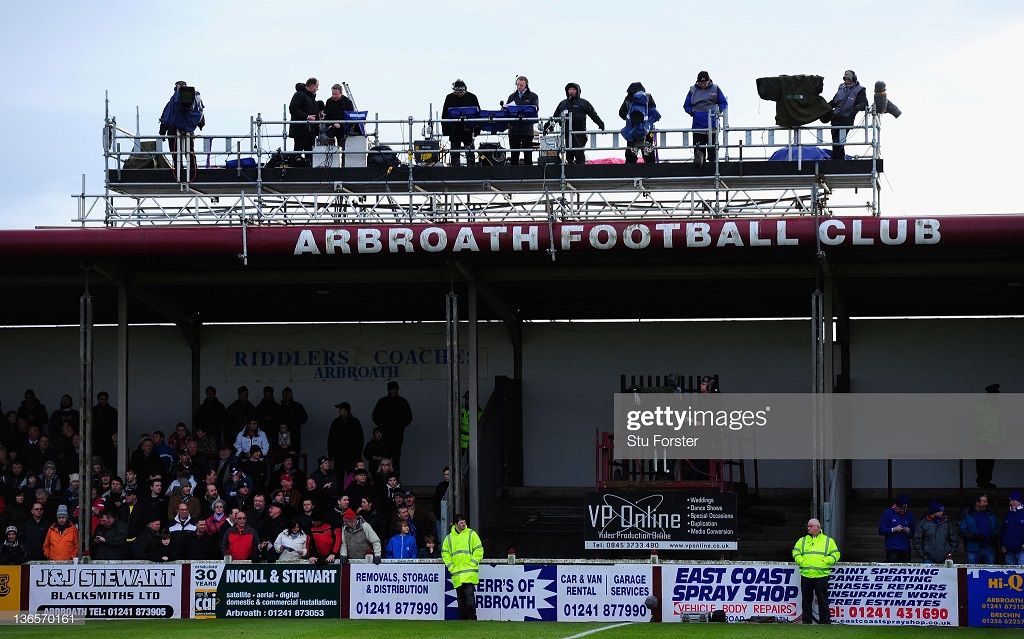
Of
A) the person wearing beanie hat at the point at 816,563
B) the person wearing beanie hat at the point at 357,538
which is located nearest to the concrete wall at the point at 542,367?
the person wearing beanie hat at the point at 357,538

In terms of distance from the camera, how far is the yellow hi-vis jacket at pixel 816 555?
17688mm

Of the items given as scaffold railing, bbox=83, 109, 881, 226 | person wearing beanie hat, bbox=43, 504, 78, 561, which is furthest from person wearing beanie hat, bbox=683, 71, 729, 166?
person wearing beanie hat, bbox=43, 504, 78, 561

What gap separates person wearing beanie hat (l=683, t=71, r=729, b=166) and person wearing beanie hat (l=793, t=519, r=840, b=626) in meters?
6.99

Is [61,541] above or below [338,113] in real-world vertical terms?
below

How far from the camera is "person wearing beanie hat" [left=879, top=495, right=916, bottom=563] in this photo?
1941cm

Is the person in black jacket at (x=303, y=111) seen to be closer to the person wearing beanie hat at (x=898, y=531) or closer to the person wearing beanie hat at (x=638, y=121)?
the person wearing beanie hat at (x=638, y=121)

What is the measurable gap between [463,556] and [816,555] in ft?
14.9

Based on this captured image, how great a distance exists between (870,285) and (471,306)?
636 centimetres

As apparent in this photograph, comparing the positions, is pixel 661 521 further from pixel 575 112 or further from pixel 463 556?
A: pixel 575 112

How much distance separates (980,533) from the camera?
63.6ft

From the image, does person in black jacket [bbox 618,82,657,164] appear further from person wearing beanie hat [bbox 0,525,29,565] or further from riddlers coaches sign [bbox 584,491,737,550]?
person wearing beanie hat [bbox 0,525,29,565]

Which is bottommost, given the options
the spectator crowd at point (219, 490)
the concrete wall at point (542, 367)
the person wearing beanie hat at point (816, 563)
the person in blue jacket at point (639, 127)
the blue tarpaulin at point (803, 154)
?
the person wearing beanie hat at point (816, 563)

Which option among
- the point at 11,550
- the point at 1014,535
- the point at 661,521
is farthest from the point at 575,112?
the point at 11,550

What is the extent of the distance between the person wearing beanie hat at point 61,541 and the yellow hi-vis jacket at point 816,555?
10.2 meters
